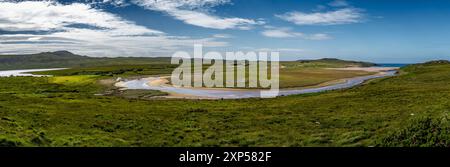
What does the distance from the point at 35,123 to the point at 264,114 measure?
19616 mm

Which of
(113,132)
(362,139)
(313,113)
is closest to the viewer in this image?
(362,139)

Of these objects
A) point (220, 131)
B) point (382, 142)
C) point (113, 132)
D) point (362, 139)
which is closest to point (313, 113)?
point (220, 131)

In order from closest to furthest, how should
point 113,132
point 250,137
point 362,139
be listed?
1. point 362,139
2. point 250,137
3. point 113,132

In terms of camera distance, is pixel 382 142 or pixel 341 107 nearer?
pixel 382 142

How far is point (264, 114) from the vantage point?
110 feet

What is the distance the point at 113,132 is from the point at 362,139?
16.3 m

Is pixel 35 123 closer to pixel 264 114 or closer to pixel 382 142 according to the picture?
pixel 264 114

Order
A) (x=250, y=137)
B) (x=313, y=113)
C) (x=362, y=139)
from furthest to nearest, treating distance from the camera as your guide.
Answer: (x=313, y=113) < (x=250, y=137) < (x=362, y=139)

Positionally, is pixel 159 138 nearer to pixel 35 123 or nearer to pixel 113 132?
pixel 113 132
